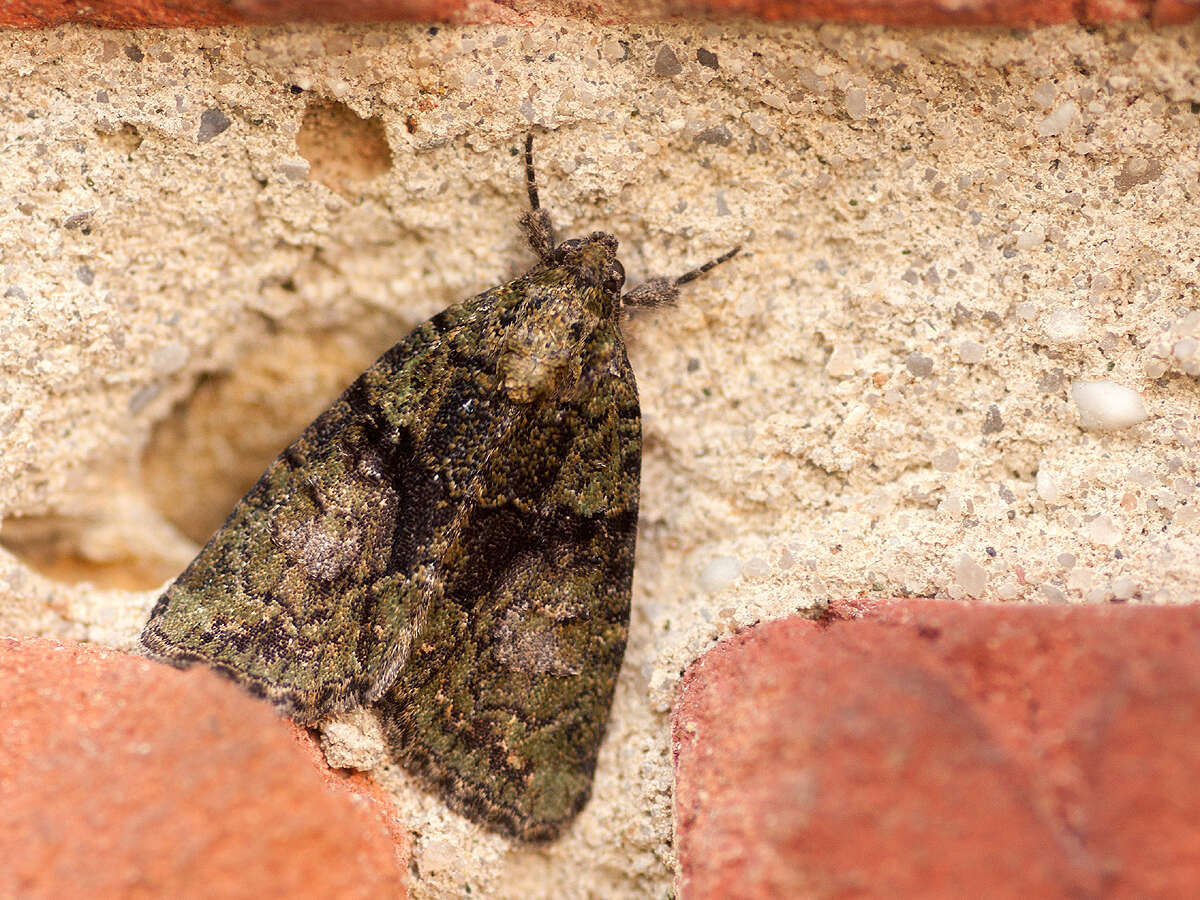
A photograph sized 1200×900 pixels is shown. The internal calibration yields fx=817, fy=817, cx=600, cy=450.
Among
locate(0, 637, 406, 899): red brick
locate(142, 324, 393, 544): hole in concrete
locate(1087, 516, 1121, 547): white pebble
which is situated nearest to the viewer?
locate(0, 637, 406, 899): red brick

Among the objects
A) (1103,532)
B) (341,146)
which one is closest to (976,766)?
(1103,532)

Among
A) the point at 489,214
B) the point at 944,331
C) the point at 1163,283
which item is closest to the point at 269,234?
the point at 489,214

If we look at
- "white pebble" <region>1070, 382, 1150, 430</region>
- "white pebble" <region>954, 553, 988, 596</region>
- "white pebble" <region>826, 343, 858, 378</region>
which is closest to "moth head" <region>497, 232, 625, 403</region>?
"white pebble" <region>826, 343, 858, 378</region>

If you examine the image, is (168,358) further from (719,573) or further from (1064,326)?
(1064,326)

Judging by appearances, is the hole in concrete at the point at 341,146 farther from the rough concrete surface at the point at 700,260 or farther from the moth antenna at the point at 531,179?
the moth antenna at the point at 531,179

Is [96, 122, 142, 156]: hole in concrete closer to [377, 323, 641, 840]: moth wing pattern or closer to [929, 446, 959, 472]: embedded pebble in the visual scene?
[377, 323, 641, 840]: moth wing pattern

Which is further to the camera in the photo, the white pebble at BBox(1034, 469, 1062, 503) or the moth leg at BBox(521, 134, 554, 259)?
the moth leg at BBox(521, 134, 554, 259)
